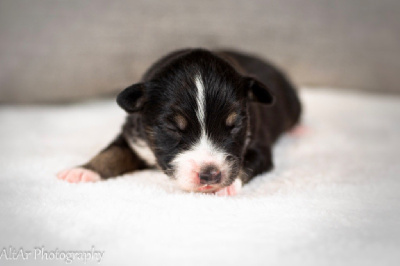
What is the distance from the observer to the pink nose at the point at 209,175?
6.60 feet

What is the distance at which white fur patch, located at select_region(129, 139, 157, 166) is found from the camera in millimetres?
2534

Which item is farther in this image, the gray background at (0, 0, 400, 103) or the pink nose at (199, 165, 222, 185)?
the gray background at (0, 0, 400, 103)

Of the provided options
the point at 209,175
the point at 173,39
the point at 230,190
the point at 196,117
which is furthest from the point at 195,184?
the point at 173,39

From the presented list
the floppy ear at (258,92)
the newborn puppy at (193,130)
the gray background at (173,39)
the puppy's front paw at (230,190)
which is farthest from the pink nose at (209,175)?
the gray background at (173,39)

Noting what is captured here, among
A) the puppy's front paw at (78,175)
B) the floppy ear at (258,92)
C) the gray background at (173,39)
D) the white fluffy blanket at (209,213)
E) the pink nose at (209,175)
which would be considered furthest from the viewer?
the gray background at (173,39)

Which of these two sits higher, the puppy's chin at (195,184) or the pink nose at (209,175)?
the pink nose at (209,175)

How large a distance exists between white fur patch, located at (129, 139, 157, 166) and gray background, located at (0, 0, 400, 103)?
1587 millimetres

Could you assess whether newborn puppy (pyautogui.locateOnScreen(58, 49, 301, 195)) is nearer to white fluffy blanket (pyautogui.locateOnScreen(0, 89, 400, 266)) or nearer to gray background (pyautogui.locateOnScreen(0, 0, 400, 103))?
white fluffy blanket (pyautogui.locateOnScreen(0, 89, 400, 266))

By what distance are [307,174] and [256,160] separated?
0.31 meters

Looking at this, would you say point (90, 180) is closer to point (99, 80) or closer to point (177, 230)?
point (177, 230)

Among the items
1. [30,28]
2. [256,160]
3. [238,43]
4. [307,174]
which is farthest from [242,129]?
[30,28]

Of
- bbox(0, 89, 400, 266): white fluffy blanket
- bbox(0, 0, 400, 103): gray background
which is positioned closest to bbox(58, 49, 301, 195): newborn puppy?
bbox(0, 89, 400, 266): white fluffy blanket

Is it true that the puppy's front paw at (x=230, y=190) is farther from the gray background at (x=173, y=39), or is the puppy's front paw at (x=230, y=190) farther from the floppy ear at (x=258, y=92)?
the gray background at (x=173, y=39)

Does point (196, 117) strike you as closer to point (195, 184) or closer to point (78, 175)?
point (195, 184)
